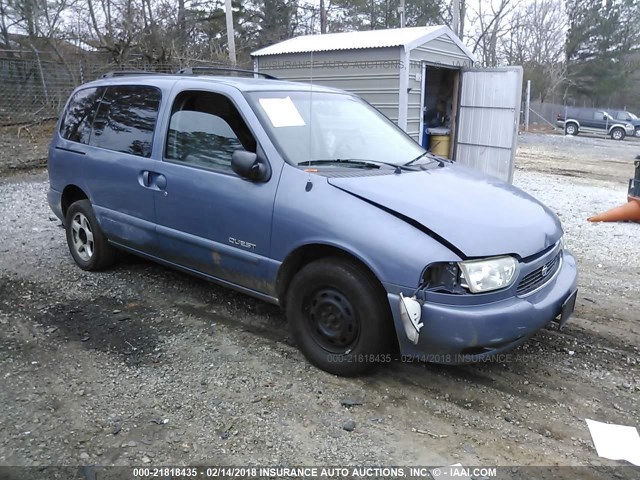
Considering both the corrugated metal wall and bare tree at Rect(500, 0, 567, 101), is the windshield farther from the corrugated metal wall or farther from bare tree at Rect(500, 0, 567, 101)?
bare tree at Rect(500, 0, 567, 101)

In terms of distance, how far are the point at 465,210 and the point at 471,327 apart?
28.4 inches

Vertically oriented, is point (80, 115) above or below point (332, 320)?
above

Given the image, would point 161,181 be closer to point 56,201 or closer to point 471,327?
point 56,201

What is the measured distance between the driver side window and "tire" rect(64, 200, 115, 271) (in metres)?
1.35

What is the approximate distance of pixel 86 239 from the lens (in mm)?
5129

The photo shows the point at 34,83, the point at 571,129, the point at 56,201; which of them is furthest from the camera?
the point at 571,129

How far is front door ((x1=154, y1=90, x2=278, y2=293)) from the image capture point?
357 centimetres

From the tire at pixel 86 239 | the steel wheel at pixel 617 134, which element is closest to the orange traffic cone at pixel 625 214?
the tire at pixel 86 239

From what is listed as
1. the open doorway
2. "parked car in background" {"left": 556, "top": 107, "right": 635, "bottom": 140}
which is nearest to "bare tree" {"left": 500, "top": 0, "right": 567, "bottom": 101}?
"parked car in background" {"left": 556, "top": 107, "right": 635, "bottom": 140}

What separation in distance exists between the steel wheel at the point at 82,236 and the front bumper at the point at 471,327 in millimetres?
3361

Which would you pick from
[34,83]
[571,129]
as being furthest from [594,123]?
[34,83]

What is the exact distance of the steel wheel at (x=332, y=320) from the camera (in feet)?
10.4

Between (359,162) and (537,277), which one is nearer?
(537,277)

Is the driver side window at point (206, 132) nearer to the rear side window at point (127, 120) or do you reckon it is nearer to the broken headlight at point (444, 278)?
the rear side window at point (127, 120)
